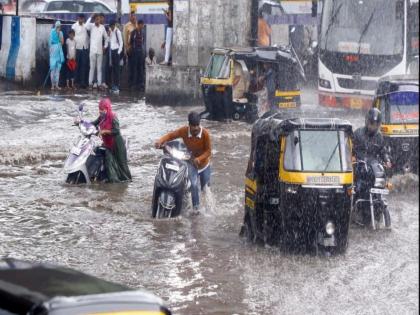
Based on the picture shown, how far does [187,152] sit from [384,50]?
12040 mm

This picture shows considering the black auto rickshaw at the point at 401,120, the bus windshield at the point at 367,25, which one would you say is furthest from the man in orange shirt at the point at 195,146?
the bus windshield at the point at 367,25

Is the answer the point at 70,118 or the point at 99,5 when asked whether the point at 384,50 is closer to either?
the point at 70,118

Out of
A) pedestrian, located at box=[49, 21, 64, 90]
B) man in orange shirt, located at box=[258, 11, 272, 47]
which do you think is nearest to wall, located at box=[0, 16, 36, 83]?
pedestrian, located at box=[49, 21, 64, 90]

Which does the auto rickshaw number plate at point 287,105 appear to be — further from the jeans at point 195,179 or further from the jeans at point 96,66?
the jeans at point 195,179

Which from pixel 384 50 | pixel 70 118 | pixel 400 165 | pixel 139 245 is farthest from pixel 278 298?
pixel 384 50

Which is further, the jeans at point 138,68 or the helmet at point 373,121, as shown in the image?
the jeans at point 138,68

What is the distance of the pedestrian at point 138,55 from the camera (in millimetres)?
28906

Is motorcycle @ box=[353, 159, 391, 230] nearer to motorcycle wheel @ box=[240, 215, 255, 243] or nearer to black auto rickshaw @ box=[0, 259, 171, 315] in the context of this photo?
motorcycle wheel @ box=[240, 215, 255, 243]

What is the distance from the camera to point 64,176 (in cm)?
1652

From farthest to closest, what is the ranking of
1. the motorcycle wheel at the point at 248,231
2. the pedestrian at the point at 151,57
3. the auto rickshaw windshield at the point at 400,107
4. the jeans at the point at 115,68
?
the jeans at the point at 115,68 < the pedestrian at the point at 151,57 < the auto rickshaw windshield at the point at 400,107 < the motorcycle wheel at the point at 248,231

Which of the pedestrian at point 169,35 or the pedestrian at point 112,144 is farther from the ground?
the pedestrian at point 169,35

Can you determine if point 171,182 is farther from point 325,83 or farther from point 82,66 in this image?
point 82,66

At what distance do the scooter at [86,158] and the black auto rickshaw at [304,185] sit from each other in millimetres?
3975

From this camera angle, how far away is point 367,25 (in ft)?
81.5
